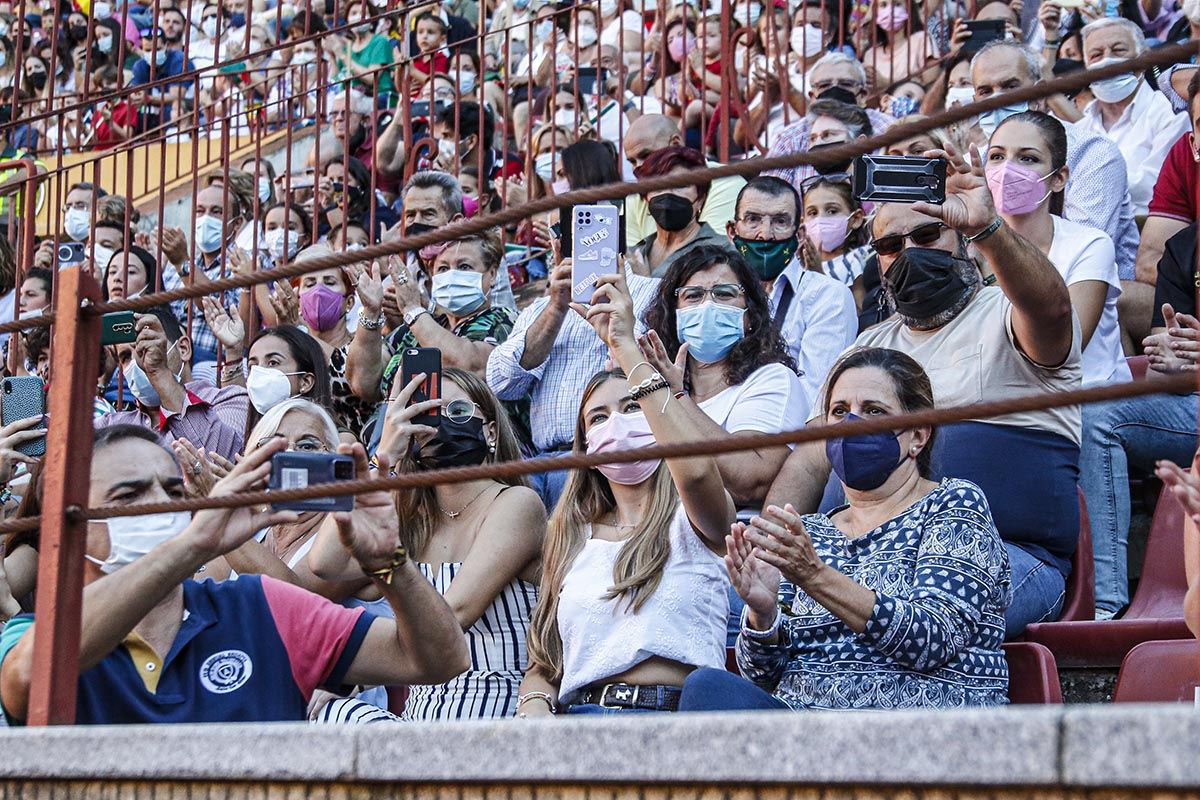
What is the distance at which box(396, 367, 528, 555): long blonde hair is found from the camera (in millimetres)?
4586

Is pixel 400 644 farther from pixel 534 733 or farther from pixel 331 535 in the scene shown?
pixel 534 733

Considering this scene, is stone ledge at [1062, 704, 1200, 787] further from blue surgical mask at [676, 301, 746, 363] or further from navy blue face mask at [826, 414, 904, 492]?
blue surgical mask at [676, 301, 746, 363]

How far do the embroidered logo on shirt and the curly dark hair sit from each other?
222 centimetres

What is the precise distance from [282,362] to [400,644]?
11.2 feet

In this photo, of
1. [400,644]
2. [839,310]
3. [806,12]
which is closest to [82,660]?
[400,644]

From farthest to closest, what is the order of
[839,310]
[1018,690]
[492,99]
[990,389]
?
[492,99] → [839,310] → [990,389] → [1018,690]

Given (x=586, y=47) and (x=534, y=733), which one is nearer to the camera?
(x=534, y=733)

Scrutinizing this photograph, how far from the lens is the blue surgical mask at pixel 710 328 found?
4992mm

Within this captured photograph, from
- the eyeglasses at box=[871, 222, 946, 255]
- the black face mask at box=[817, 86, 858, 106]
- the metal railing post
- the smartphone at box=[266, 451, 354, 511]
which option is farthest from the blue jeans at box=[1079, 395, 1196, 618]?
the black face mask at box=[817, 86, 858, 106]

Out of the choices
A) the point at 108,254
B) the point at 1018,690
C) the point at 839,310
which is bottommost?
the point at 1018,690

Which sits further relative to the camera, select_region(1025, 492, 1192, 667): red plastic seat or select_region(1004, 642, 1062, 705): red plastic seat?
select_region(1025, 492, 1192, 667): red plastic seat

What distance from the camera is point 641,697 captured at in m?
3.79

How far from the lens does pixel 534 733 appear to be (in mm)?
1937

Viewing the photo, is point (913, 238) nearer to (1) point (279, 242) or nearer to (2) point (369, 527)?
(2) point (369, 527)
